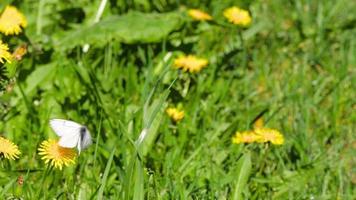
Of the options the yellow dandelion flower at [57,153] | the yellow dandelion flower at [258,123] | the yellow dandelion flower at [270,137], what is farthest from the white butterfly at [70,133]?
the yellow dandelion flower at [258,123]

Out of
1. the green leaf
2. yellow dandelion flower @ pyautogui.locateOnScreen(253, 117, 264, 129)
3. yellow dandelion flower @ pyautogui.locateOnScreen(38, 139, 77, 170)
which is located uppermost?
the green leaf

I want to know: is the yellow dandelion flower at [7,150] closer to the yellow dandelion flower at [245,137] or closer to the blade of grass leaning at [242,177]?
the blade of grass leaning at [242,177]

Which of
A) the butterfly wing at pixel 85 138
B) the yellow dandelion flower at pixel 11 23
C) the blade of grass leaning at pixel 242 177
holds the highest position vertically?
the yellow dandelion flower at pixel 11 23

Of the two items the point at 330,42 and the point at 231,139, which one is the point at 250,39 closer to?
the point at 330,42

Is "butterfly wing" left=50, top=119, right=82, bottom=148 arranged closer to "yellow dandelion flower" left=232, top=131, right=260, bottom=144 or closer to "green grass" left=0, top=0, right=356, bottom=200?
"green grass" left=0, top=0, right=356, bottom=200

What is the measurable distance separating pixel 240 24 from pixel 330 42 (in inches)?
20.0

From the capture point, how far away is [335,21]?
3.44 meters

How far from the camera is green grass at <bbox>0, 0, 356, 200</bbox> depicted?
7.17 feet

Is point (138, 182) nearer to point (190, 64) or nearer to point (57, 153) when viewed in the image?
point (57, 153)

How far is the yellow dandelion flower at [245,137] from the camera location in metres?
2.31

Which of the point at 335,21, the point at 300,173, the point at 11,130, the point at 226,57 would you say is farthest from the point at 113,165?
the point at 335,21

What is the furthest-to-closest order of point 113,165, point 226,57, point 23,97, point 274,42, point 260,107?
point 274,42 < point 226,57 < point 260,107 < point 23,97 < point 113,165

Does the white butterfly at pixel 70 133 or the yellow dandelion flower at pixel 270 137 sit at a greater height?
the white butterfly at pixel 70 133

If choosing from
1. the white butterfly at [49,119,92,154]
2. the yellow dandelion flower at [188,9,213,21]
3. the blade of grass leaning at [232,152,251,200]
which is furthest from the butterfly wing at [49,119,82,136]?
the yellow dandelion flower at [188,9,213,21]
